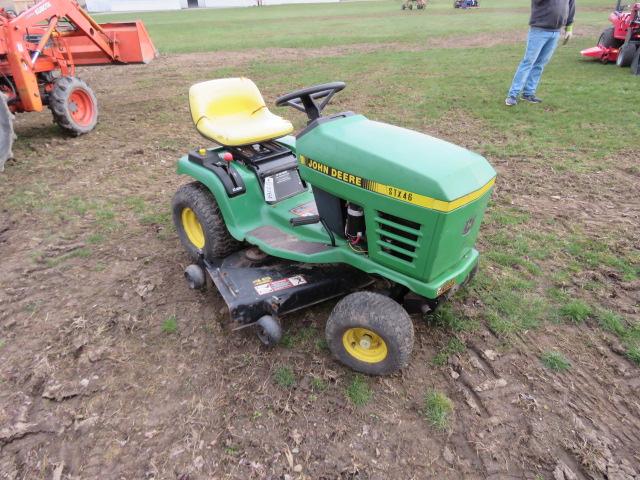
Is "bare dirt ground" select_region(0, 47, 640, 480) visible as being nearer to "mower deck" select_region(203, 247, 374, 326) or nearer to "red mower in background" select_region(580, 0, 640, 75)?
"mower deck" select_region(203, 247, 374, 326)

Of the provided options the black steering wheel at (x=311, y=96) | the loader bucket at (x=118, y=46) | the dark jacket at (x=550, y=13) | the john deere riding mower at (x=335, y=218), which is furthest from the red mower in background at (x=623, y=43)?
the loader bucket at (x=118, y=46)

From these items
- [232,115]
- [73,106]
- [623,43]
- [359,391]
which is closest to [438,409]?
[359,391]

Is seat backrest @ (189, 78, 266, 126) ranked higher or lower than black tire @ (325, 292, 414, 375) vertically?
higher

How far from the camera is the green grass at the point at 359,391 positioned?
2343mm

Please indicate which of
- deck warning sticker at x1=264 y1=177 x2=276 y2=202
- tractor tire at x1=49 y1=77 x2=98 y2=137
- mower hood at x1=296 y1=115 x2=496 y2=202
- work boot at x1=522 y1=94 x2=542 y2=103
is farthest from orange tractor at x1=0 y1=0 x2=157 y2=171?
work boot at x1=522 y1=94 x2=542 y2=103

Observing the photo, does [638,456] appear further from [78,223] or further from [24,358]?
[78,223]

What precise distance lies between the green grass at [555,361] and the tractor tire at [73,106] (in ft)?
20.6

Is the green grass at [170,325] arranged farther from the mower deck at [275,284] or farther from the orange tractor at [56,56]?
the orange tractor at [56,56]

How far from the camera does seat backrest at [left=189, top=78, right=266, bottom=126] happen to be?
3312 mm

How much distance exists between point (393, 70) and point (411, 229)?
8981 millimetres

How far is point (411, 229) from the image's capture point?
221 centimetres

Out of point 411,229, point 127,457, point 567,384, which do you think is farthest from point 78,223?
point 567,384

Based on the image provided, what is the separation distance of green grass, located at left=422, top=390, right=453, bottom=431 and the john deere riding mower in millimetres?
232

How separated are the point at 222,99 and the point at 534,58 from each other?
5.38m
